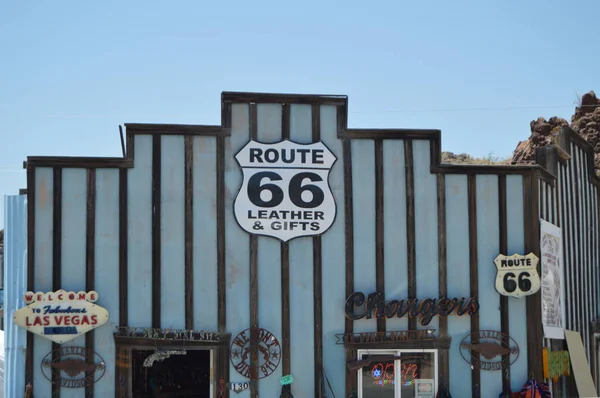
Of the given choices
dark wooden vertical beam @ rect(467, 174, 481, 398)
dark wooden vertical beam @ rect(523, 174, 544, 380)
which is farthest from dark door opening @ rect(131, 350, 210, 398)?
dark wooden vertical beam @ rect(523, 174, 544, 380)

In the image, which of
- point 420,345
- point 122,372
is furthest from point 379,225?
point 122,372

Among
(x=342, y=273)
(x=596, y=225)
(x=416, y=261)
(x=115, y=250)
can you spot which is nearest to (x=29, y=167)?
(x=115, y=250)

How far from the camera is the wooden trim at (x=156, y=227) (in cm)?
1700

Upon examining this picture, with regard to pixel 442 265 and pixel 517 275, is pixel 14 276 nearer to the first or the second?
pixel 442 265

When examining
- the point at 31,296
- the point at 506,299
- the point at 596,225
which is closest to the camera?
the point at 31,296

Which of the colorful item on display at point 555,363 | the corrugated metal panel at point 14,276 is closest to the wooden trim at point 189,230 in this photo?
the corrugated metal panel at point 14,276

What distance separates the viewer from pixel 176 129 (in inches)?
682

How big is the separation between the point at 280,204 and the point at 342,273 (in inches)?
80.1

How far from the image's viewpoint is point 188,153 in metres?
17.4

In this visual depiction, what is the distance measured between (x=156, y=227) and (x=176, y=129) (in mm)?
2171

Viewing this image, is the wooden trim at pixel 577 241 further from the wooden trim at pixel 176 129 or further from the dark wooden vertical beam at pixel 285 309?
the wooden trim at pixel 176 129

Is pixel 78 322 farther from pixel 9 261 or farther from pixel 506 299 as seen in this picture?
pixel 506 299

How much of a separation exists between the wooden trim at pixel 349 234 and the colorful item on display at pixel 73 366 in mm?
5261

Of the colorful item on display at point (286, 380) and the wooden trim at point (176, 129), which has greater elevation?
the wooden trim at point (176, 129)
